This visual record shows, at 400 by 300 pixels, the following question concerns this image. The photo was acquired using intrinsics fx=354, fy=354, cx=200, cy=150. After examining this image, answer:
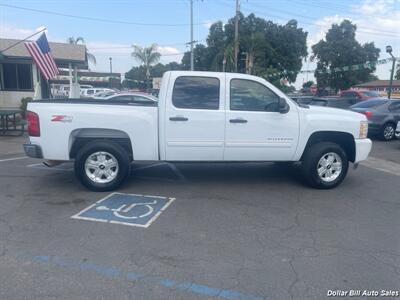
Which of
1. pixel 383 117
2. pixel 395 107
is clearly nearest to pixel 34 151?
pixel 383 117

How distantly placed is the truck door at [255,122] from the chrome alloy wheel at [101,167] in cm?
188

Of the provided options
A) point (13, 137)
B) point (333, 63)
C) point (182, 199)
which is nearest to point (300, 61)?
point (333, 63)

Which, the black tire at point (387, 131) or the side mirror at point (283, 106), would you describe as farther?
the black tire at point (387, 131)

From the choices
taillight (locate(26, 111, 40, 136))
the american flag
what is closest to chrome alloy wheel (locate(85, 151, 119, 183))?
taillight (locate(26, 111, 40, 136))

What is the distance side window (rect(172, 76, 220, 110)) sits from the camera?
5824mm

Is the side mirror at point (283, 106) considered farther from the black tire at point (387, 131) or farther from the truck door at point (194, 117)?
the black tire at point (387, 131)

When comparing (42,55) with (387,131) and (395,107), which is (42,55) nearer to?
(387,131)

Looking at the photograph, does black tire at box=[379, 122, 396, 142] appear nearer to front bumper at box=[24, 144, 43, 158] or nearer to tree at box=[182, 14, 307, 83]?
front bumper at box=[24, 144, 43, 158]

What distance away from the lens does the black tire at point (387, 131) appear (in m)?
12.5

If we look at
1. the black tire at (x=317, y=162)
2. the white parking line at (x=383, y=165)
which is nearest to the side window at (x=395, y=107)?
the white parking line at (x=383, y=165)

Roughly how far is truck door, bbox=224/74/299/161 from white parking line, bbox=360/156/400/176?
3.19 m

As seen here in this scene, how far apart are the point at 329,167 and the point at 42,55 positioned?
11109mm

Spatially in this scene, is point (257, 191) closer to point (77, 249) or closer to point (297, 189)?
point (297, 189)

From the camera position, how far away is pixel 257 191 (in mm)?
6117
